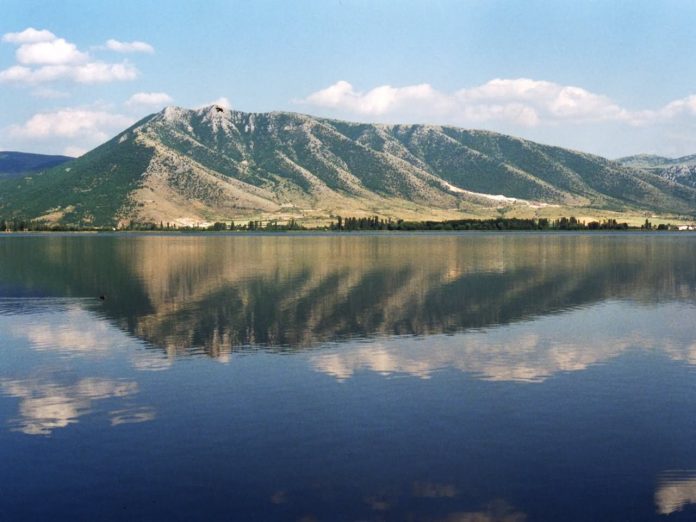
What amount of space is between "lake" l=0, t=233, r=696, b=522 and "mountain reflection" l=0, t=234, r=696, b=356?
2.19 feet

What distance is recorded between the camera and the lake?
23125mm

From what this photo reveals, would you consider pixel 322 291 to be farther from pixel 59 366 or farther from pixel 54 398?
pixel 54 398

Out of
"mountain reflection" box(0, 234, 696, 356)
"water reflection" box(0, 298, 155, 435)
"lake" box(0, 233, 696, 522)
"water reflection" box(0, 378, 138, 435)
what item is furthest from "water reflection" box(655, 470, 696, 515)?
"mountain reflection" box(0, 234, 696, 356)

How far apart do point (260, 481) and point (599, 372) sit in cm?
2467

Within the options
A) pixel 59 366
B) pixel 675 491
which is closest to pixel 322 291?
pixel 59 366

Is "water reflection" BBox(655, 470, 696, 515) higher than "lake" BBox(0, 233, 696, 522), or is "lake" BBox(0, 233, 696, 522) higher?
"lake" BBox(0, 233, 696, 522)

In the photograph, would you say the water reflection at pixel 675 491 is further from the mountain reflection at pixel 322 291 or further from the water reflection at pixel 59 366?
the mountain reflection at pixel 322 291

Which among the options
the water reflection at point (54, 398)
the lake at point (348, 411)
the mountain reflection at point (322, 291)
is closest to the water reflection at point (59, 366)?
the water reflection at point (54, 398)

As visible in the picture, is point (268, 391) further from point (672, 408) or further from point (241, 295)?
point (241, 295)

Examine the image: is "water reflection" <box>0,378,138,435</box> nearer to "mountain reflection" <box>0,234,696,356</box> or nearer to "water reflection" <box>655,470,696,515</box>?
"mountain reflection" <box>0,234,696,356</box>

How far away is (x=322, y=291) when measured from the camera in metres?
82.8

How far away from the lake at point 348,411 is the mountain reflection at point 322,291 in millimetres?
669

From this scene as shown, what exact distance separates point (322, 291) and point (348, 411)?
50.5m

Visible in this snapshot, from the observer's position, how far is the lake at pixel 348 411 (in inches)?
910
